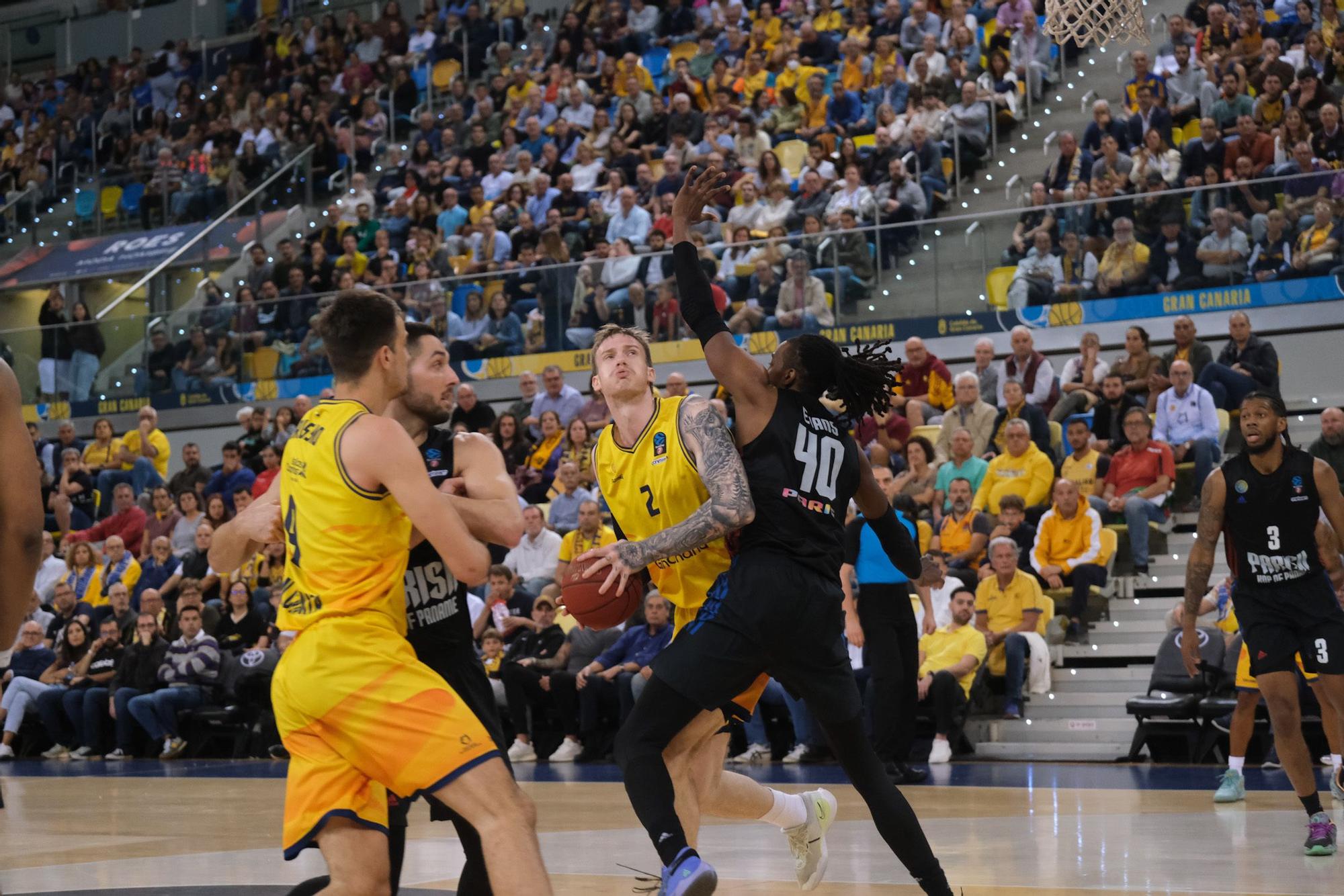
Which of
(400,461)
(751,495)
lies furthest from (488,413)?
(400,461)

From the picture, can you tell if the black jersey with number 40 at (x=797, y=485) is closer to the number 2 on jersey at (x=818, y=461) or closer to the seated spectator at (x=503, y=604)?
the number 2 on jersey at (x=818, y=461)

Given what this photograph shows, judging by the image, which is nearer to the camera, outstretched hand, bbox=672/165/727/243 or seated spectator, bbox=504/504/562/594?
outstretched hand, bbox=672/165/727/243

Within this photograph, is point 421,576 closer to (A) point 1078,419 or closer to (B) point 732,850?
(B) point 732,850

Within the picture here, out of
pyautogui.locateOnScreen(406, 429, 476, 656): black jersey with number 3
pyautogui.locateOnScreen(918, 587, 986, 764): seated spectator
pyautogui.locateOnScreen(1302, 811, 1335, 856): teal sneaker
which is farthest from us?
pyautogui.locateOnScreen(918, 587, 986, 764): seated spectator

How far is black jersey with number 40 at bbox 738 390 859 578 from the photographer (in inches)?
207

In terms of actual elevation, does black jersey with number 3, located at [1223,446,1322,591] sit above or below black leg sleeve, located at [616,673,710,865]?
above

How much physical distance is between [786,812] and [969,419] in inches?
353

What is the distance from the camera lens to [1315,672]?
7.56m

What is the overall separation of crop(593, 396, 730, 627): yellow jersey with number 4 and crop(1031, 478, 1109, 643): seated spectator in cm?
760

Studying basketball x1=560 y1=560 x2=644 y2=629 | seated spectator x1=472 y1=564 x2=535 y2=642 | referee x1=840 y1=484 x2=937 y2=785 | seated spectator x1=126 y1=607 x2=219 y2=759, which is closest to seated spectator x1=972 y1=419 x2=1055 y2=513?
referee x1=840 y1=484 x2=937 y2=785

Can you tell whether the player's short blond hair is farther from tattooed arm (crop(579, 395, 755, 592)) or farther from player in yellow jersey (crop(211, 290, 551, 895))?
player in yellow jersey (crop(211, 290, 551, 895))

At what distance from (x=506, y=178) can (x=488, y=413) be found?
20.2 ft

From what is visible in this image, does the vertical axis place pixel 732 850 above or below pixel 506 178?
below

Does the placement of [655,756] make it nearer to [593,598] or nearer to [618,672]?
[593,598]
